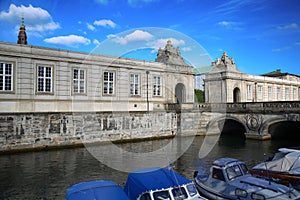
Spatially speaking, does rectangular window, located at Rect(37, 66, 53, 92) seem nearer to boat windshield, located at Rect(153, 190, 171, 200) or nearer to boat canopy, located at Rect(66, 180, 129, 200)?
boat canopy, located at Rect(66, 180, 129, 200)

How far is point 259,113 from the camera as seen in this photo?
2831 cm

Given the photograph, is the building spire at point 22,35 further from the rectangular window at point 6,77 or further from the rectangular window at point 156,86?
the rectangular window at point 156,86

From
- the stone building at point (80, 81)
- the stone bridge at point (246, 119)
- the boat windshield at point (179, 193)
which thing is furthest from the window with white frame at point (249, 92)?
the boat windshield at point (179, 193)

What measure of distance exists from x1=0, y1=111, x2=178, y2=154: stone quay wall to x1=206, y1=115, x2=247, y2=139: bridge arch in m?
5.12

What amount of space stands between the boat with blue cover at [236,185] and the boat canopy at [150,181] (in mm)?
2224

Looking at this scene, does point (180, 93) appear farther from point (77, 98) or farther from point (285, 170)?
point (285, 170)

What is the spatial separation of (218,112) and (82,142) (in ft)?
58.6

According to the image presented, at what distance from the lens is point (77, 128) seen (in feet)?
82.2

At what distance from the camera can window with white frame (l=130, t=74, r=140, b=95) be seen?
32375 millimetres

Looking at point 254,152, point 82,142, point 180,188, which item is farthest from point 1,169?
point 254,152

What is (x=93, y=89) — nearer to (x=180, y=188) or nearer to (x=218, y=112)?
(x=218, y=112)

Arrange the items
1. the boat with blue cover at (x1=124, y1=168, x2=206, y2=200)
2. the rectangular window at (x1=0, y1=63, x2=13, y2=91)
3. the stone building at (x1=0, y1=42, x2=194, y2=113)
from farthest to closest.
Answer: the stone building at (x1=0, y1=42, x2=194, y2=113) → the rectangular window at (x1=0, y1=63, x2=13, y2=91) → the boat with blue cover at (x1=124, y1=168, x2=206, y2=200)

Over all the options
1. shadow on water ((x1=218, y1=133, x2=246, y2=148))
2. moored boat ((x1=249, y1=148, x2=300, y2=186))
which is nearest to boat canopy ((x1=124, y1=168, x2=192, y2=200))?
moored boat ((x1=249, y1=148, x2=300, y2=186))

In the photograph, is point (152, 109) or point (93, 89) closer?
point (93, 89)
